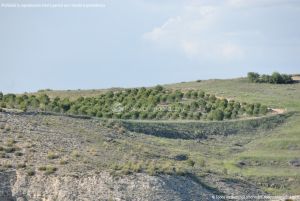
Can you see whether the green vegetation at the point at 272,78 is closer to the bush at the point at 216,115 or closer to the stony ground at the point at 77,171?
the bush at the point at 216,115

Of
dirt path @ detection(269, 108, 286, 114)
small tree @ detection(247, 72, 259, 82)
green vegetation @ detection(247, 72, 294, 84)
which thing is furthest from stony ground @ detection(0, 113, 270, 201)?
small tree @ detection(247, 72, 259, 82)

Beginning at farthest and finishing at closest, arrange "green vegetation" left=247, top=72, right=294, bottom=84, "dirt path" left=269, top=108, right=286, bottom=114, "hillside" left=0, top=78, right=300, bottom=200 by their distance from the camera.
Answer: "green vegetation" left=247, top=72, right=294, bottom=84
"dirt path" left=269, top=108, right=286, bottom=114
"hillside" left=0, top=78, right=300, bottom=200

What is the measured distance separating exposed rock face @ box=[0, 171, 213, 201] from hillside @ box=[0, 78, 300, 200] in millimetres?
63

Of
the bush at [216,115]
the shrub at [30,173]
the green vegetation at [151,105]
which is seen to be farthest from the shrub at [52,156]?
the bush at [216,115]

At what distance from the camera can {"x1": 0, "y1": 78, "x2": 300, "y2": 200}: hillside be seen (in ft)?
199

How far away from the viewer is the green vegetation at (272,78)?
120250 mm

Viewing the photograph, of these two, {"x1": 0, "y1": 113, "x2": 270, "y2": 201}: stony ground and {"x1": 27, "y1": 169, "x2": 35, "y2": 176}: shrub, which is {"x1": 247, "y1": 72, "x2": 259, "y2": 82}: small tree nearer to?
{"x1": 0, "y1": 113, "x2": 270, "y2": 201}: stony ground

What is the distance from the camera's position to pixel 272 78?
395 feet

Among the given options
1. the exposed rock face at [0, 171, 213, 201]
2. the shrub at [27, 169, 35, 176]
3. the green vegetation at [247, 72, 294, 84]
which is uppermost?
the green vegetation at [247, 72, 294, 84]

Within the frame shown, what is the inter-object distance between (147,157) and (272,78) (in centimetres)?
5225

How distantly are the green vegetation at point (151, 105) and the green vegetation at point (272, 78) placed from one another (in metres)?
13.3

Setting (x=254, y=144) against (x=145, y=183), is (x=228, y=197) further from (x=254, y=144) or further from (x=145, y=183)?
(x=254, y=144)

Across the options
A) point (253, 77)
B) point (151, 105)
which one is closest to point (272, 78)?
point (253, 77)

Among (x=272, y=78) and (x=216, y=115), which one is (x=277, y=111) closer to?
(x=216, y=115)
